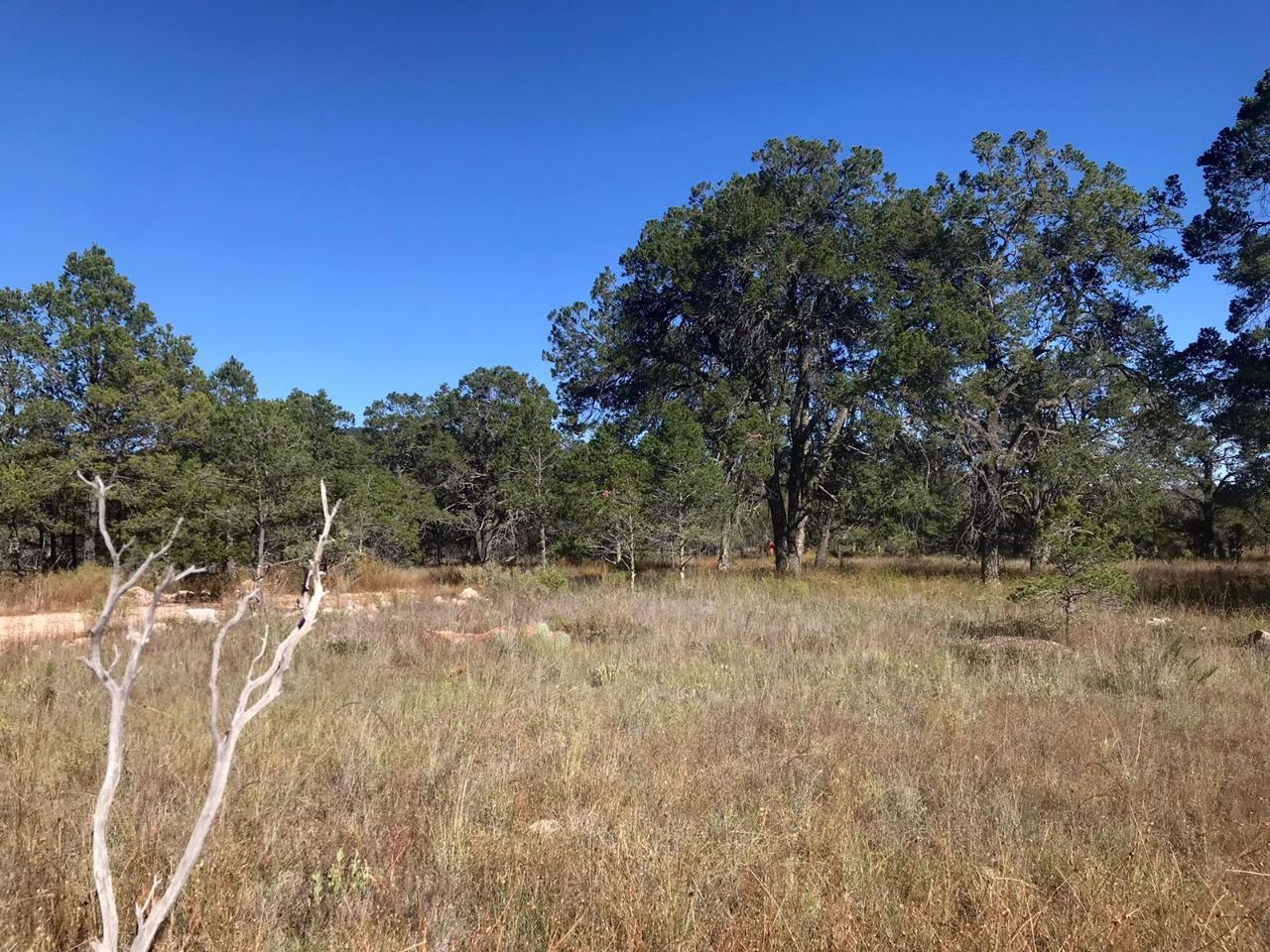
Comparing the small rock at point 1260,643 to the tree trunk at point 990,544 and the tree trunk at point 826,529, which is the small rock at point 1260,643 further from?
the tree trunk at point 826,529

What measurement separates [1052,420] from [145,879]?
21.9 meters

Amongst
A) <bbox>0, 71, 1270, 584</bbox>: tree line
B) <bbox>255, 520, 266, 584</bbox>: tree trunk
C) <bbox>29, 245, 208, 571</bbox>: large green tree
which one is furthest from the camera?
<bbox>29, 245, 208, 571</bbox>: large green tree

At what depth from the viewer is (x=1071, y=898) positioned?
9.20ft

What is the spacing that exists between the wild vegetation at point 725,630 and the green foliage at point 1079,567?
71mm

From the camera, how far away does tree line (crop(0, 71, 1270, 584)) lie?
1644 centimetres

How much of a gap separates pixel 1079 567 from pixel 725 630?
490 centimetres

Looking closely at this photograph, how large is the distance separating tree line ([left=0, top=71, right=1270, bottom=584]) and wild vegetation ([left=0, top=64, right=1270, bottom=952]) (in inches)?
4.9

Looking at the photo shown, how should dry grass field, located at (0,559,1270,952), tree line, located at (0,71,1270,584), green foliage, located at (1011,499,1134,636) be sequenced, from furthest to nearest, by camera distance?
tree line, located at (0,71,1270,584), green foliage, located at (1011,499,1134,636), dry grass field, located at (0,559,1270,952)

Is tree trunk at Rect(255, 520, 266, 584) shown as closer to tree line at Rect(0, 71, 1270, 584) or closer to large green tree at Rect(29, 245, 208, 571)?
tree line at Rect(0, 71, 1270, 584)

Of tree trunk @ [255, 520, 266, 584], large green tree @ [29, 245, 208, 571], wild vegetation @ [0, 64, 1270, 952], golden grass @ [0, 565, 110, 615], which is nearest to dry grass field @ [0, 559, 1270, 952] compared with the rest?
wild vegetation @ [0, 64, 1270, 952]

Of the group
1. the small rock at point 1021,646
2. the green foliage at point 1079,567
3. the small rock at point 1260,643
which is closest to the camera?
the small rock at point 1260,643

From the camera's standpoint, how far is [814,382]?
1973 centimetres

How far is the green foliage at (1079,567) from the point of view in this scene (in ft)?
30.0

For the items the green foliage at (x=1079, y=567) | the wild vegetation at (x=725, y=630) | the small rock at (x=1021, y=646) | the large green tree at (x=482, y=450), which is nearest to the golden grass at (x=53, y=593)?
the wild vegetation at (x=725, y=630)
